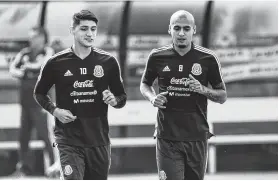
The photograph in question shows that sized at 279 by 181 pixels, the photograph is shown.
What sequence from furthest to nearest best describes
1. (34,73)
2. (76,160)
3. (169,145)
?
1. (34,73)
2. (169,145)
3. (76,160)

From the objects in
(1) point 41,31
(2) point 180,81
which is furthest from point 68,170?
(1) point 41,31

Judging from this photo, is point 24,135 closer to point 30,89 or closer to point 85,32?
point 30,89

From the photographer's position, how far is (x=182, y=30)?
199 inches

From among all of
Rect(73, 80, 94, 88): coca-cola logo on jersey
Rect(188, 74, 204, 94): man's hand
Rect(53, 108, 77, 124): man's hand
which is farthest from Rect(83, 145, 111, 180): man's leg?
Rect(188, 74, 204, 94): man's hand

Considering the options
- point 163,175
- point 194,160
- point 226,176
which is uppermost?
point 194,160

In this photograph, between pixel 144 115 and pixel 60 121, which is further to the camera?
pixel 144 115

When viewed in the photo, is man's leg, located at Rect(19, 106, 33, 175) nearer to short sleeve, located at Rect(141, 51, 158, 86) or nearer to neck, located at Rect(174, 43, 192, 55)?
short sleeve, located at Rect(141, 51, 158, 86)

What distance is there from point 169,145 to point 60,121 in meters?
0.90

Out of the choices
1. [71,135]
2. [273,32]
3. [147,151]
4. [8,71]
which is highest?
[273,32]

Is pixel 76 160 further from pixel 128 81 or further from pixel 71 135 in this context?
pixel 128 81

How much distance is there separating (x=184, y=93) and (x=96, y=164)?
3.02 ft

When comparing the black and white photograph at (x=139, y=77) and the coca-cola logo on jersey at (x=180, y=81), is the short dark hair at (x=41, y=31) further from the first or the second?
the coca-cola logo on jersey at (x=180, y=81)

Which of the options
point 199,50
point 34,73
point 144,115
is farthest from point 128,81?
point 199,50

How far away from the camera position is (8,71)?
25.1 feet
